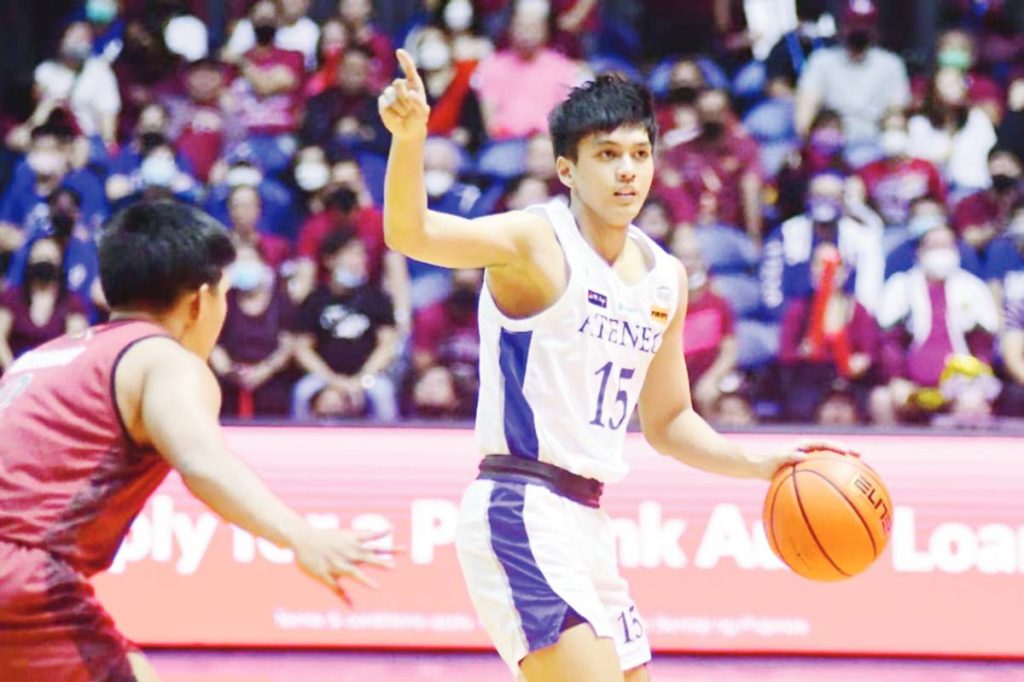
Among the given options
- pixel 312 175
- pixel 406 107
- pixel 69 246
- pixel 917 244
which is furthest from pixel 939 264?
pixel 406 107

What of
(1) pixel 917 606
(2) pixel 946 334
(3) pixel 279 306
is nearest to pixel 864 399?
(2) pixel 946 334

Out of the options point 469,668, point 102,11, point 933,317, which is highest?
point 102,11

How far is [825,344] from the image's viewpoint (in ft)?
30.5

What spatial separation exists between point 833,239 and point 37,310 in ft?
14.8

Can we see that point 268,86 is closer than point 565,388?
No

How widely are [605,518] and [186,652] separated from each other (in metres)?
3.83

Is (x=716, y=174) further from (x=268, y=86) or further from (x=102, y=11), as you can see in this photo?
(x=102, y=11)

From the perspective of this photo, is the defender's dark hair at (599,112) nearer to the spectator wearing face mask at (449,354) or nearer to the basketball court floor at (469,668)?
the basketball court floor at (469,668)

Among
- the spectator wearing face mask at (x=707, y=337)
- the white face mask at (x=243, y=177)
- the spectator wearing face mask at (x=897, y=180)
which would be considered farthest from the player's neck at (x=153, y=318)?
the spectator wearing face mask at (x=897, y=180)

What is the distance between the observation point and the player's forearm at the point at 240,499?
309 cm

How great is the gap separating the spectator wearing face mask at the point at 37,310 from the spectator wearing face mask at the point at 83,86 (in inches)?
55.9

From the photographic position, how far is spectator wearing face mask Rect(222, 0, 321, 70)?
430 inches

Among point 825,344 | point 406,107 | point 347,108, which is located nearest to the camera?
point 406,107

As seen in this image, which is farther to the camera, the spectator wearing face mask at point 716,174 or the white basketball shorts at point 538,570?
the spectator wearing face mask at point 716,174
